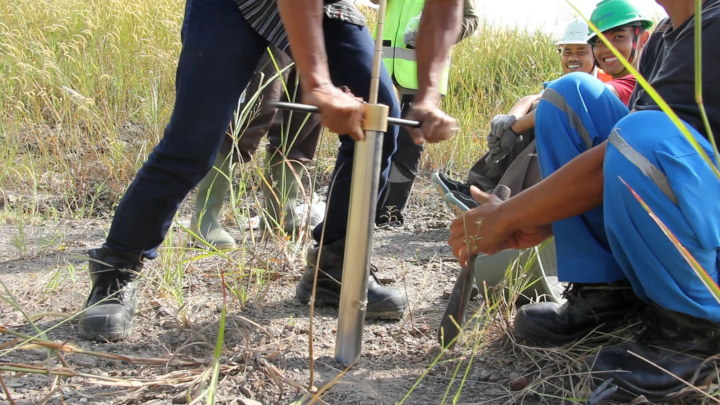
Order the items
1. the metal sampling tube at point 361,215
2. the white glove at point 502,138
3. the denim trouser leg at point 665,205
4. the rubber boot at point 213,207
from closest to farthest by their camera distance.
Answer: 1. the denim trouser leg at point 665,205
2. the metal sampling tube at point 361,215
3. the rubber boot at point 213,207
4. the white glove at point 502,138

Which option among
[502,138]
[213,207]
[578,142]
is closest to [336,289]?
[578,142]

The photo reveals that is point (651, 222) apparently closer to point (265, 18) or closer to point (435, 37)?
point (435, 37)

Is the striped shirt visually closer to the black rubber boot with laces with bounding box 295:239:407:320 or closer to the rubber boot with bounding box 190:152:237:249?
the black rubber boot with laces with bounding box 295:239:407:320

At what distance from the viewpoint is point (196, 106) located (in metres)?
1.74

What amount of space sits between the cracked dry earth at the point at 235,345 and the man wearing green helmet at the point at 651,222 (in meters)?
0.21

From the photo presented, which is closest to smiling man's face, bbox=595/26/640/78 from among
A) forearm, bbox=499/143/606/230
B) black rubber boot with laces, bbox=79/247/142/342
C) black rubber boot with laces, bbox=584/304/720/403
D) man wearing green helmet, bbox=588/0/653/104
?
man wearing green helmet, bbox=588/0/653/104

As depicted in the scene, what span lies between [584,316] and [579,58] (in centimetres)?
230

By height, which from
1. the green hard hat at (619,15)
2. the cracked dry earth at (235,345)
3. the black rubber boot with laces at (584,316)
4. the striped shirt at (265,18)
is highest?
the green hard hat at (619,15)

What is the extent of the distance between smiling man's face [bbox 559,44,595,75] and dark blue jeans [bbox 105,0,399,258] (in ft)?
6.96

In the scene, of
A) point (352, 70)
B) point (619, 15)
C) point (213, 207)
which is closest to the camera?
point (352, 70)

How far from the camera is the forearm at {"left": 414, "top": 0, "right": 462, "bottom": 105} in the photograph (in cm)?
176

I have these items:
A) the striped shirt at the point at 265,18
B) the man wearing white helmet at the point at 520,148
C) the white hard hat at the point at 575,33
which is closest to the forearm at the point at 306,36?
the striped shirt at the point at 265,18

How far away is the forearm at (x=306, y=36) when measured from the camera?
1.47 meters

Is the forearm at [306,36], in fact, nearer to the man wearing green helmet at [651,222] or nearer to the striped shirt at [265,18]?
the striped shirt at [265,18]
